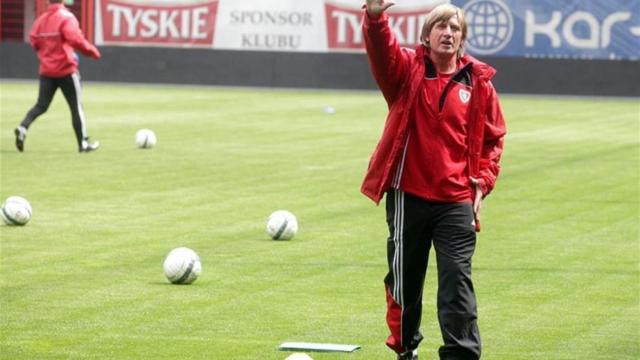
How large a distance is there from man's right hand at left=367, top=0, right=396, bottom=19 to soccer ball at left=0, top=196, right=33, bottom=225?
8951mm

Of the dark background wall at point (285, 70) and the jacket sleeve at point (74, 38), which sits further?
the dark background wall at point (285, 70)

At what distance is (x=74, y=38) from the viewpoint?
26.0 m

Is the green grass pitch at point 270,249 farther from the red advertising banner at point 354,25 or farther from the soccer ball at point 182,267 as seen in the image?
the red advertising banner at point 354,25

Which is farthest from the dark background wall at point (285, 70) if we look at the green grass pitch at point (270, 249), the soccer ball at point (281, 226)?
the soccer ball at point (281, 226)

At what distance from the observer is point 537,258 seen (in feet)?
49.2

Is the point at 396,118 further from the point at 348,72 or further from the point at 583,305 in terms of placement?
the point at 348,72

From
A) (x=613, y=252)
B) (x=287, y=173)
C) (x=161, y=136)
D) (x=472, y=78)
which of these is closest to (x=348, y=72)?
(x=161, y=136)

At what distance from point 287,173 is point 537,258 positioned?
26.5 ft

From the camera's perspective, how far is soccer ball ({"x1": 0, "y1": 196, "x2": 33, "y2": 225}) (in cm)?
1680

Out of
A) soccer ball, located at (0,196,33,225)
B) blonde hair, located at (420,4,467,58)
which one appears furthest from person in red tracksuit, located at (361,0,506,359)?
soccer ball, located at (0,196,33,225)

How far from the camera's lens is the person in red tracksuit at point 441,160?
900cm

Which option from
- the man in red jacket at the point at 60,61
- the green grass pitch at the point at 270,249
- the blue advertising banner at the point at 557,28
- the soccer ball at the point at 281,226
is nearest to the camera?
the green grass pitch at the point at 270,249

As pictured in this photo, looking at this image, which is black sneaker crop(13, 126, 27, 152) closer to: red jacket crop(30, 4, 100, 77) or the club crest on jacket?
red jacket crop(30, 4, 100, 77)

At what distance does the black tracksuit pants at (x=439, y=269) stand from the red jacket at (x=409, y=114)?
0.17 m
